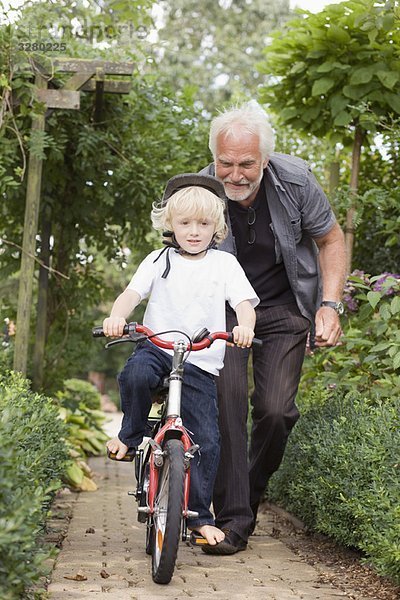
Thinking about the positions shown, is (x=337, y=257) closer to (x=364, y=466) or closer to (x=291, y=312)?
(x=291, y=312)

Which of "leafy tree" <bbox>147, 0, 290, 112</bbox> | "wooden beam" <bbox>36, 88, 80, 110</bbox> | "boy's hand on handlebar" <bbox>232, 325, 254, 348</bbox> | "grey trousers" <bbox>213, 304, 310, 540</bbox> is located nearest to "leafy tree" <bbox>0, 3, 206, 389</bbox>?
"wooden beam" <bbox>36, 88, 80, 110</bbox>

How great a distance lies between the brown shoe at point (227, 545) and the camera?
14.4 ft

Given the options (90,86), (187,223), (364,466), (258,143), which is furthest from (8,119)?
(364,466)

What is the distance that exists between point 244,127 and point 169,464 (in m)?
1.73

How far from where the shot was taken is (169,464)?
3.53 m

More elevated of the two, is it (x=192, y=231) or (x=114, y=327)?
(x=192, y=231)

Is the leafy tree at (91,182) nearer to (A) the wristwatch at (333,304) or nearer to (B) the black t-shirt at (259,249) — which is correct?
(B) the black t-shirt at (259,249)

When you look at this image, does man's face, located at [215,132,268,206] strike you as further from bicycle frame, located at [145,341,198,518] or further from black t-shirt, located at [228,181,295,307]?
bicycle frame, located at [145,341,198,518]

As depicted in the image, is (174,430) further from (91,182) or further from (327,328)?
(91,182)

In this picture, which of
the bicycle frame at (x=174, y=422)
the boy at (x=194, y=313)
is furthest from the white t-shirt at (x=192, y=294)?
the bicycle frame at (x=174, y=422)

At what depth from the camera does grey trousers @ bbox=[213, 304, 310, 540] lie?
452 cm

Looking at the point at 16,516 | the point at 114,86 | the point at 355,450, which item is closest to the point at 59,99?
the point at 114,86

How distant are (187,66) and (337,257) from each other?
2537cm

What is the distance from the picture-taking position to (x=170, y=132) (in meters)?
7.54
